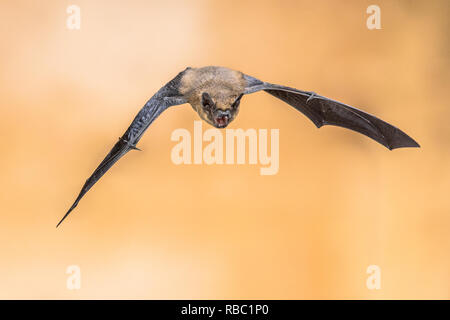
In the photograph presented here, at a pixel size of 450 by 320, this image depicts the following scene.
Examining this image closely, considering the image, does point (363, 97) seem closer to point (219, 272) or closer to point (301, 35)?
point (301, 35)

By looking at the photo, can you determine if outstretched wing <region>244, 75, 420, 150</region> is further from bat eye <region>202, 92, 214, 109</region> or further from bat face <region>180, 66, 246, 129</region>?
bat eye <region>202, 92, 214, 109</region>

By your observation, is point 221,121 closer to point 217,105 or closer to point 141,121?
point 217,105

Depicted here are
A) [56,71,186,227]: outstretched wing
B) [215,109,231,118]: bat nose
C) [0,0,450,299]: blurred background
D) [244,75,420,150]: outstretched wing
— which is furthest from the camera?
[0,0,450,299]: blurred background

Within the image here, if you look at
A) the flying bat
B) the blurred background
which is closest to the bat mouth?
the flying bat

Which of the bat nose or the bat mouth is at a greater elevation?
the bat nose

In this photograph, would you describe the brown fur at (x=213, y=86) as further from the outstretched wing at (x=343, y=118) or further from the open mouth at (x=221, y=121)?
the outstretched wing at (x=343, y=118)

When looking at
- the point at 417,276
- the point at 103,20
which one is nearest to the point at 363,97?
the point at 417,276

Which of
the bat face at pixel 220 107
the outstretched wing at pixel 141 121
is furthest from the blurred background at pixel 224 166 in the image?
the bat face at pixel 220 107
